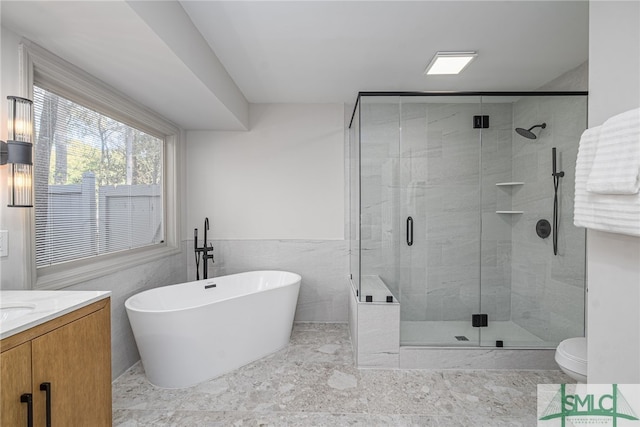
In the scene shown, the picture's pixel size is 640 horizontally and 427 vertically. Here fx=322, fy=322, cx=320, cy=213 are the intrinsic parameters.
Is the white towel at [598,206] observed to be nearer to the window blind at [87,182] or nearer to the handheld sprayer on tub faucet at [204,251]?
the window blind at [87,182]

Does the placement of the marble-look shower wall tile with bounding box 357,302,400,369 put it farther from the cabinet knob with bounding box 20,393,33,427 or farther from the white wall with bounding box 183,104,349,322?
the cabinet knob with bounding box 20,393,33,427

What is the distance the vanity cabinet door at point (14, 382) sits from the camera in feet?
3.34

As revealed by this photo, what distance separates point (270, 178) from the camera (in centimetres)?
380

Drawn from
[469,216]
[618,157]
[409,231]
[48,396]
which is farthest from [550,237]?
[48,396]

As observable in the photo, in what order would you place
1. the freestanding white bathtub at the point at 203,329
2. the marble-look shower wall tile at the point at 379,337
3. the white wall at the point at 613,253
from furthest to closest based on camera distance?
the marble-look shower wall tile at the point at 379,337 → the freestanding white bathtub at the point at 203,329 → the white wall at the point at 613,253

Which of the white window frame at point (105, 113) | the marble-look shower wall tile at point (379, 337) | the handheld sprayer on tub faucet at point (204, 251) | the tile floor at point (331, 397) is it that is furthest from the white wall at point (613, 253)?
the handheld sprayer on tub faucet at point (204, 251)

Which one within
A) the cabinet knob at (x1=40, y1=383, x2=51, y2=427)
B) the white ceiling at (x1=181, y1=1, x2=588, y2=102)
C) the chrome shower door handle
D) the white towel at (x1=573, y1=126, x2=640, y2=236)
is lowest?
the cabinet knob at (x1=40, y1=383, x2=51, y2=427)

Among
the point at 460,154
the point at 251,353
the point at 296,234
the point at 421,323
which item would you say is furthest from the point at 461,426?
the point at 296,234

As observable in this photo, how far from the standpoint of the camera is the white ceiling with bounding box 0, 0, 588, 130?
1.64 meters

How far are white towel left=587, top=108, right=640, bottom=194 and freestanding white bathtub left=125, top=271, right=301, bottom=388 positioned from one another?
7.78 feet

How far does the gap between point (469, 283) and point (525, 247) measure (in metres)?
0.60

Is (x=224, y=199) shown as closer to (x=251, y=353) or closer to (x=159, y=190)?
(x=159, y=190)

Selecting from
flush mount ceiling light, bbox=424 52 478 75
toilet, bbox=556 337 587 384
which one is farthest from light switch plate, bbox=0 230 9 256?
toilet, bbox=556 337 587 384

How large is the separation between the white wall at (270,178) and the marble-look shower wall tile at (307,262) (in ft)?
0.33
